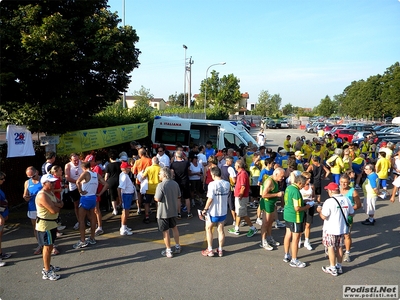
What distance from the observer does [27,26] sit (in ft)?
24.3

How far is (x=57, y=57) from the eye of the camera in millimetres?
7387

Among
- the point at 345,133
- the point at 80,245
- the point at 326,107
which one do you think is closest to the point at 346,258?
the point at 80,245

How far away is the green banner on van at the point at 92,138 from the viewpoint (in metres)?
9.44

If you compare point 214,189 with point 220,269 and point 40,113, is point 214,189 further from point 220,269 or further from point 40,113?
point 40,113

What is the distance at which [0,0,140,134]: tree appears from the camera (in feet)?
24.0

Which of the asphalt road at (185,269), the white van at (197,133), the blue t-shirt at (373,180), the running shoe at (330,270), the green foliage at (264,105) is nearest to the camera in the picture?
the asphalt road at (185,269)

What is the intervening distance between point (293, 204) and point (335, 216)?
68 centimetres

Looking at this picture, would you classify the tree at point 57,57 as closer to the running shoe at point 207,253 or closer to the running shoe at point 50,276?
the running shoe at point 50,276

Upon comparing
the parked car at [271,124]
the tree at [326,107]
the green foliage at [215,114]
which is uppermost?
the tree at [326,107]

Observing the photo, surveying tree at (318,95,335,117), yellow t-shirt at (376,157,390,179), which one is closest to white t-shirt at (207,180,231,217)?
yellow t-shirt at (376,157,390,179)

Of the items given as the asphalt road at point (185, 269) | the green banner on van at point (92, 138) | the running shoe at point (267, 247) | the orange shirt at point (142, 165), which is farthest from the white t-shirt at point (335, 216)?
the green banner on van at point (92, 138)

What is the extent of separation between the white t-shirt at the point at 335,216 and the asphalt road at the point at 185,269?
814 millimetres

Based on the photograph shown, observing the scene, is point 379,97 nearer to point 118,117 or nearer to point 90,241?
point 118,117

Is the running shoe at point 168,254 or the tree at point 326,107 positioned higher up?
the tree at point 326,107
